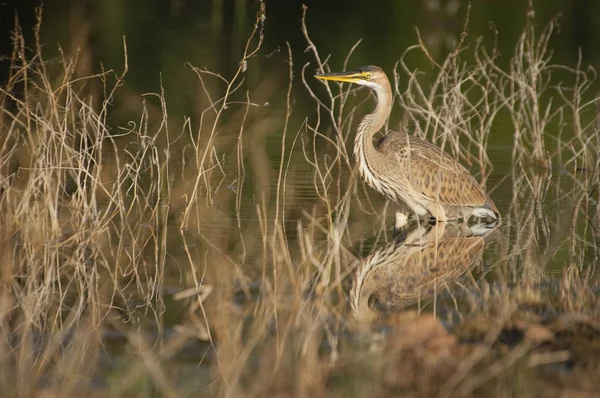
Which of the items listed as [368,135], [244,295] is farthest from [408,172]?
[244,295]

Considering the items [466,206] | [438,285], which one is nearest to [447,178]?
[466,206]

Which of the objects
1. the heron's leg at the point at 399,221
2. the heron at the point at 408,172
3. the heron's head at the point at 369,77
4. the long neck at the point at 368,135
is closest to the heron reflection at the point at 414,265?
the heron's leg at the point at 399,221

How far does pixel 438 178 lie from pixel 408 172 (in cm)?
31

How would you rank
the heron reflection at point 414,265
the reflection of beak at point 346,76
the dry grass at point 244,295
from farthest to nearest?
1. the reflection of beak at point 346,76
2. the heron reflection at point 414,265
3. the dry grass at point 244,295

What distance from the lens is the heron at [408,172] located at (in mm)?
10141

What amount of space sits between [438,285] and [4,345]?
2783 millimetres

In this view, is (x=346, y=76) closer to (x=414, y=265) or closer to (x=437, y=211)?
(x=437, y=211)

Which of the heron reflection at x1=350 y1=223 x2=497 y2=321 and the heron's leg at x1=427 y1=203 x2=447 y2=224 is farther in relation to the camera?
the heron's leg at x1=427 y1=203 x2=447 y2=224

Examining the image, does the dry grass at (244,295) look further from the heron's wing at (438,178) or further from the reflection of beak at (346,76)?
the reflection of beak at (346,76)

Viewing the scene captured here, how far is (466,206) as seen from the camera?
10.5 metres

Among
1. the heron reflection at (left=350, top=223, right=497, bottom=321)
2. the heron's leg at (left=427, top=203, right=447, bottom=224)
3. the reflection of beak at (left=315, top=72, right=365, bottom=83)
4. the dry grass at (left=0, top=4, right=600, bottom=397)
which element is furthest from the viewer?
the heron's leg at (left=427, top=203, right=447, bottom=224)

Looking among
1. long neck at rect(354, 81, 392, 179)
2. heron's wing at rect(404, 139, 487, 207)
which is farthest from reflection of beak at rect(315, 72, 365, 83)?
heron's wing at rect(404, 139, 487, 207)

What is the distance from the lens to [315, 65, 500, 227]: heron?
1014cm

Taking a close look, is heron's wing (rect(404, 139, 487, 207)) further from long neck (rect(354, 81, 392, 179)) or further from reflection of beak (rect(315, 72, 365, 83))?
reflection of beak (rect(315, 72, 365, 83))
